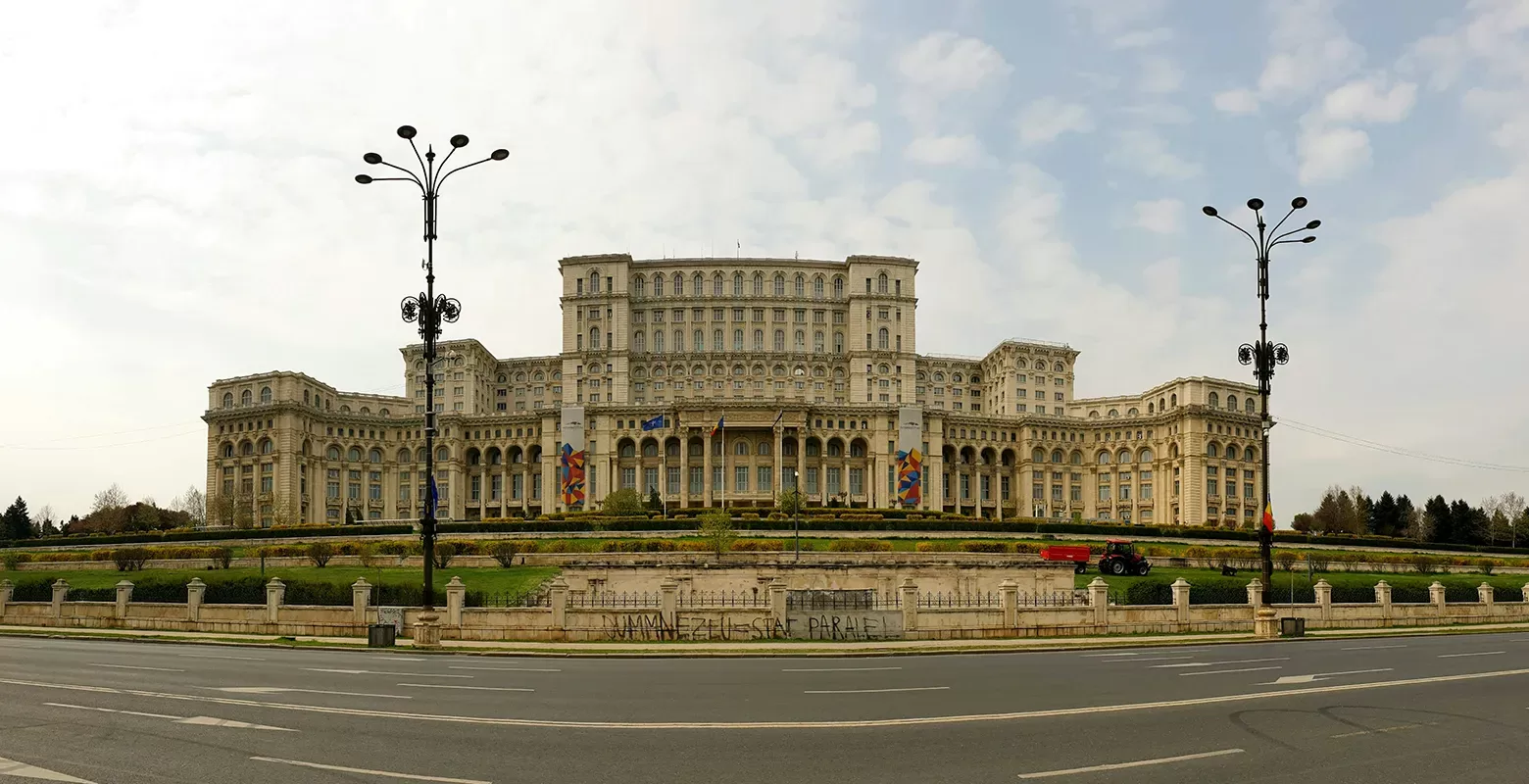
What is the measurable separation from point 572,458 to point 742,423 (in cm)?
2341

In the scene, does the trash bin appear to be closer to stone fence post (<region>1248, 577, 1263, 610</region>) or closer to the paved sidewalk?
the paved sidewalk

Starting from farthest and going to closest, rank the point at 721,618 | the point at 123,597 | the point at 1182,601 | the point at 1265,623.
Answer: the point at 123,597, the point at 1182,601, the point at 1265,623, the point at 721,618

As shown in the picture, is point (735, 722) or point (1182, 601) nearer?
point (735, 722)

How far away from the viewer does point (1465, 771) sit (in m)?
12.2

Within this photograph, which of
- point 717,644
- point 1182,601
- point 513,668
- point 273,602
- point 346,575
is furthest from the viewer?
point 346,575

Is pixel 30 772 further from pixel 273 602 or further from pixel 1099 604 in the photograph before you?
pixel 1099 604

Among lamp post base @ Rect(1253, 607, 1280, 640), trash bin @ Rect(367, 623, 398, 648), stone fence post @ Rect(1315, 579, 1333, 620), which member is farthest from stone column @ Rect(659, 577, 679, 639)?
stone fence post @ Rect(1315, 579, 1333, 620)

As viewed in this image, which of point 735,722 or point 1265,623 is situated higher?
point 735,722

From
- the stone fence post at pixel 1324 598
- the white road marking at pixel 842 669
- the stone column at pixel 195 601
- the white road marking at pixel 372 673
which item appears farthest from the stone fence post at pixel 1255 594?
the stone column at pixel 195 601

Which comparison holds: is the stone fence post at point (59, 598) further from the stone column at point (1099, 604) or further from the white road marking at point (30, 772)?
the stone column at point (1099, 604)

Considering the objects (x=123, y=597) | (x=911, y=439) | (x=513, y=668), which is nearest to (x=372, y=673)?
(x=513, y=668)

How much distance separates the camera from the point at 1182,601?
119 ft

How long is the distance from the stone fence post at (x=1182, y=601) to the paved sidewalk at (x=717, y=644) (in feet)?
3.87

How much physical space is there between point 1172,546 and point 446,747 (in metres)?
63.1
